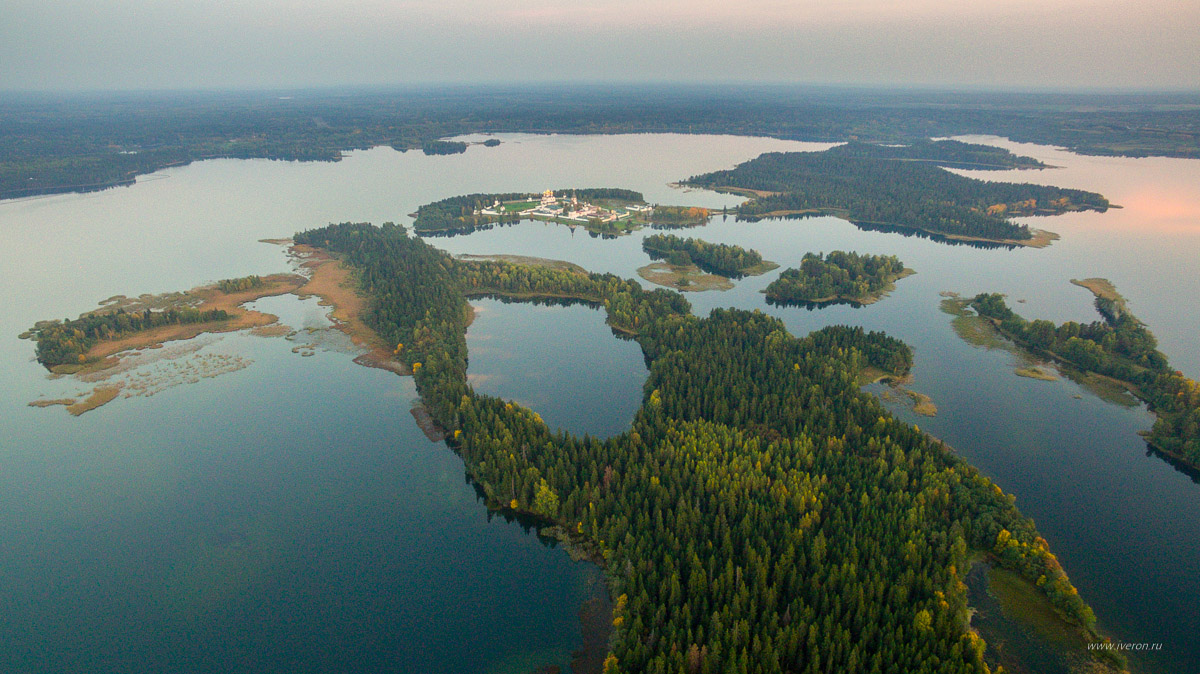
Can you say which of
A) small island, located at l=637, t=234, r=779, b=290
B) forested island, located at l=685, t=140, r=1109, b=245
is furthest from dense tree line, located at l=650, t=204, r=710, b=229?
small island, located at l=637, t=234, r=779, b=290

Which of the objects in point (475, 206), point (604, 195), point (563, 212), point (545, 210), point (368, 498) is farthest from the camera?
point (604, 195)

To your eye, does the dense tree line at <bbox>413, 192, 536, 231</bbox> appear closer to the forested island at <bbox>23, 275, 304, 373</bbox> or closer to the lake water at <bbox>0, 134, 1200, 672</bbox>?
the forested island at <bbox>23, 275, 304, 373</bbox>

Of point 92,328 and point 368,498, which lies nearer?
point 368,498

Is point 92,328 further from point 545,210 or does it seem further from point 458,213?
point 545,210

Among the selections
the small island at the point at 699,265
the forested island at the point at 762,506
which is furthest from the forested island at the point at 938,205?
the forested island at the point at 762,506

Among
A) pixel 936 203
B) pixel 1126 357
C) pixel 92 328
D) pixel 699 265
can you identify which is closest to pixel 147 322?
pixel 92 328

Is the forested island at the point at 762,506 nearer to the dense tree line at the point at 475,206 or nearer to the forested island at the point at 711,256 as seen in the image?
the forested island at the point at 711,256
